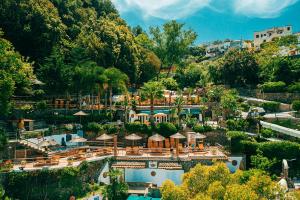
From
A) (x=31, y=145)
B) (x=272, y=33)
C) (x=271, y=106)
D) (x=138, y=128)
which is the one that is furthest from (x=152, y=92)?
(x=272, y=33)

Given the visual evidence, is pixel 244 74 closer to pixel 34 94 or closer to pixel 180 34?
pixel 180 34

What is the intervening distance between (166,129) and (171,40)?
114ft

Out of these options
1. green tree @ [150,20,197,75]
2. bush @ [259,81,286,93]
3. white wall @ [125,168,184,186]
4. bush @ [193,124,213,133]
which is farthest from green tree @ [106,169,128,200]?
green tree @ [150,20,197,75]

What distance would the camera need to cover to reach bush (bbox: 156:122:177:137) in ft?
126

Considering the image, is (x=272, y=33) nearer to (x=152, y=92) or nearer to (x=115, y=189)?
(x=152, y=92)

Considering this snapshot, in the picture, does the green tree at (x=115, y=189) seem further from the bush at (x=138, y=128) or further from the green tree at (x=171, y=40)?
the green tree at (x=171, y=40)

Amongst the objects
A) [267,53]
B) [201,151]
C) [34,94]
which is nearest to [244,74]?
[267,53]

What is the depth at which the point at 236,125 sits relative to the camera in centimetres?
3912

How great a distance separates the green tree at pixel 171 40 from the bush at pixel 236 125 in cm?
3219

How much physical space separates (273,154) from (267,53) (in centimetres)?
3477

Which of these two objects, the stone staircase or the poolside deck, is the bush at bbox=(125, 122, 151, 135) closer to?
the poolside deck

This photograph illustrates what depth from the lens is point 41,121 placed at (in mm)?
40531

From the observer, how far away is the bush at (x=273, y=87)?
5162cm

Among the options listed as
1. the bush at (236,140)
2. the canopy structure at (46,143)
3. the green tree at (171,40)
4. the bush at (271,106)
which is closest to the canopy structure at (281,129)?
the bush at (236,140)
